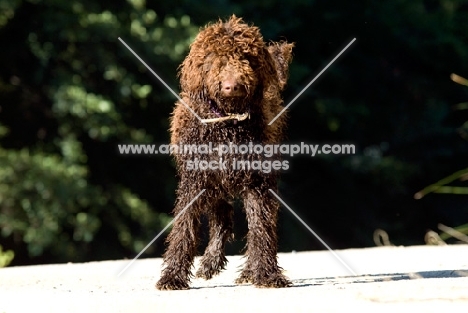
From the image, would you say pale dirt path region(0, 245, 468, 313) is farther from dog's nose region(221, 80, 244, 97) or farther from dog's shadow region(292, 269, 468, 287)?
dog's nose region(221, 80, 244, 97)

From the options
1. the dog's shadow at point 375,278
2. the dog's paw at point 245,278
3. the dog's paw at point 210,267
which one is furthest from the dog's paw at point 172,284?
the dog's paw at point 210,267

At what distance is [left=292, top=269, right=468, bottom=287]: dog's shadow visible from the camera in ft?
26.4

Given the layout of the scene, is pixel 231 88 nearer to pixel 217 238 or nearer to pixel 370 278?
pixel 217 238

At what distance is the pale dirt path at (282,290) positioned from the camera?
A: 6.23 m

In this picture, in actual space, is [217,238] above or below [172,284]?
above

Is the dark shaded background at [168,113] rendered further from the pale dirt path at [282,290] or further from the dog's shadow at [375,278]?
the dog's shadow at [375,278]

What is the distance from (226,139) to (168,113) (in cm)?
965

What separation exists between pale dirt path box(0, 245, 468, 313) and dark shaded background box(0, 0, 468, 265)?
3084 millimetres

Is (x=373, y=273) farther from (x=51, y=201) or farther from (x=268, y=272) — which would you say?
(x=51, y=201)

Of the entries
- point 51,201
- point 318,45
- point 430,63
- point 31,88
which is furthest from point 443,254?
point 430,63

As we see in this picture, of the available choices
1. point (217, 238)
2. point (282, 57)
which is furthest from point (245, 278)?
point (282, 57)

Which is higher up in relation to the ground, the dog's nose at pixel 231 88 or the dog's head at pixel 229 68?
the dog's head at pixel 229 68

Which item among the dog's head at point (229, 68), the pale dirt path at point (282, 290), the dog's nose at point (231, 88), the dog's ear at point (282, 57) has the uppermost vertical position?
the dog's ear at point (282, 57)

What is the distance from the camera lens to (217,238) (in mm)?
8898
